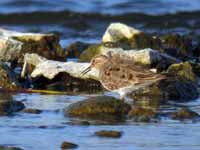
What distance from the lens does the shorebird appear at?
369 inches

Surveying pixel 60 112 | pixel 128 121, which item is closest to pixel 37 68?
pixel 60 112

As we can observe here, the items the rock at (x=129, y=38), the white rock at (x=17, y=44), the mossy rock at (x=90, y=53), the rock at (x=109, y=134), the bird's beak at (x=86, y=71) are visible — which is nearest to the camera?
the rock at (x=109, y=134)

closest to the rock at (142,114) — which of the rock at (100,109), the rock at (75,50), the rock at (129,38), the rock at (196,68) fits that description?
the rock at (100,109)

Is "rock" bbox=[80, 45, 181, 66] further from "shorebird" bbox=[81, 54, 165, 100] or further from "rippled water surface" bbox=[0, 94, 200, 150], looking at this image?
"rippled water surface" bbox=[0, 94, 200, 150]

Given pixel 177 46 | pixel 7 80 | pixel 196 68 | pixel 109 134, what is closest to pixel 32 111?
pixel 109 134

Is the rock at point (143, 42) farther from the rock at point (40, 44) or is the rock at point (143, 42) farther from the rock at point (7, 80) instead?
the rock at point (7, 80)

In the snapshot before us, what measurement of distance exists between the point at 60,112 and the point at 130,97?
4.30ft

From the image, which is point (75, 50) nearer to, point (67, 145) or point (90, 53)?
point (90, 53)

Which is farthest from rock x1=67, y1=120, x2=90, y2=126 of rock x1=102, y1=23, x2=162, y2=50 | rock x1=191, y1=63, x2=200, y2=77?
rock x1=102, y1=23, x2=162, y2=50

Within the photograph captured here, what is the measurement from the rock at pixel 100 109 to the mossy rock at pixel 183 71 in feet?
6.00

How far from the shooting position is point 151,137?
24.5 ft

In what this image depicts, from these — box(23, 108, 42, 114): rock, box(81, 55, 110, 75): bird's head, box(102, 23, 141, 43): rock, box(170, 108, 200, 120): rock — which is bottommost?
box(170, 108, 200, 120): rock

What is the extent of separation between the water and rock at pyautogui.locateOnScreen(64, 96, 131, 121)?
0.16m

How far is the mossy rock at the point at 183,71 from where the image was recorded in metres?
10.5
